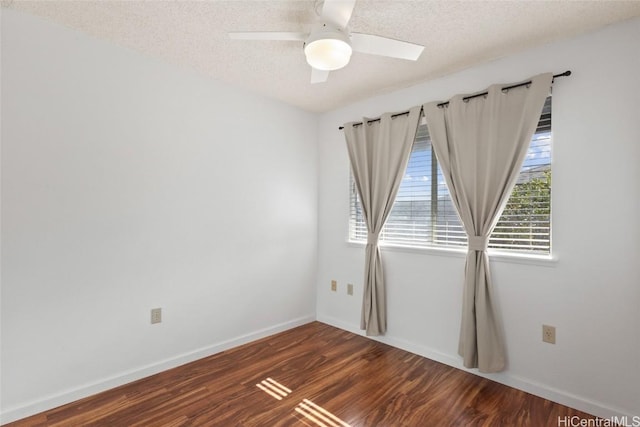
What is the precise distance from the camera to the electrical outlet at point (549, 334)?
219 centimetres

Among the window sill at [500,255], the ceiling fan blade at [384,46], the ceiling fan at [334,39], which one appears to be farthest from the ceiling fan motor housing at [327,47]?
the window sill at [500,255]

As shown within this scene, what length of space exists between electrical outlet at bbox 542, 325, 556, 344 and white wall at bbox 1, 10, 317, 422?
7.71 ft

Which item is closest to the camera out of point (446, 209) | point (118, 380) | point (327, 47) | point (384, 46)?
point (327, 47)

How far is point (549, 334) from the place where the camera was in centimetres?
221

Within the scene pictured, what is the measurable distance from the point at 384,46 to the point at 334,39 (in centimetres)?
36

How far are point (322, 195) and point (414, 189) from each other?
3.80 ft

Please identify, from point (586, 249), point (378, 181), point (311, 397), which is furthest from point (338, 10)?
point (311, 397)

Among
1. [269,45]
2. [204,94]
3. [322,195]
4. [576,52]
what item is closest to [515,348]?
[576,52]

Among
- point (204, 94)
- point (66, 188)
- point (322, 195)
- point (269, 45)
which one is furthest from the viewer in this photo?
point (322, 195)

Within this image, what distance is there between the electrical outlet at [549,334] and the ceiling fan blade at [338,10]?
7.80 feet

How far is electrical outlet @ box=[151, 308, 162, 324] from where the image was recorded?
2.50 metres

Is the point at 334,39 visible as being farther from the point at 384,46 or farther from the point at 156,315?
the point at 156,315

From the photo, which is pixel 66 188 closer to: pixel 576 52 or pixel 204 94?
pixel 204 94

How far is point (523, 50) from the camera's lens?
2.35m
